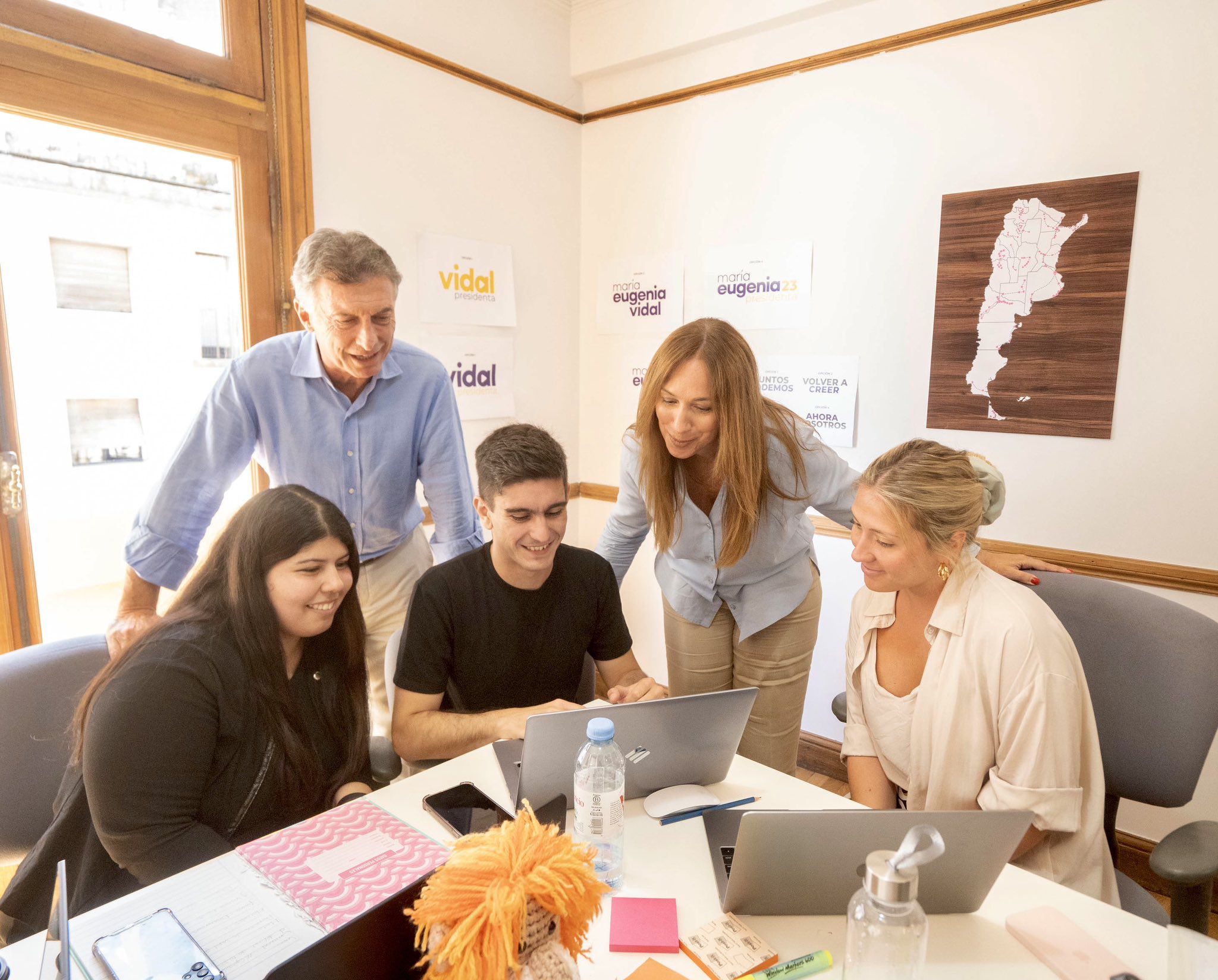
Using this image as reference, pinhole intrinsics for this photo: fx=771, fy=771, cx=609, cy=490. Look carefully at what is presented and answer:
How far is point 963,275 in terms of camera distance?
2.45m

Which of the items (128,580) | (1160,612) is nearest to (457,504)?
(128,580)

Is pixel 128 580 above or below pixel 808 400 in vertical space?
below

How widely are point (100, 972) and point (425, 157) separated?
8.56 ft

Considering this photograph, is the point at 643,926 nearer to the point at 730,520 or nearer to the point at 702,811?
the point at 702,811

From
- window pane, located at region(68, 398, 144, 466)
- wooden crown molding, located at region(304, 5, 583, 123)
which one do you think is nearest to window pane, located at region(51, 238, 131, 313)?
window pane, located at region(68, 398, 144, 466)

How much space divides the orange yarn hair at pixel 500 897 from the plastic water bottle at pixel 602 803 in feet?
0.86

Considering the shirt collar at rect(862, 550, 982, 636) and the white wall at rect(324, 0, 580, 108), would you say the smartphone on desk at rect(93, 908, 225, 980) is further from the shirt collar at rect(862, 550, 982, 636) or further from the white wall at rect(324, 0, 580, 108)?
the white wall at rect(324, 0, 580, 108)

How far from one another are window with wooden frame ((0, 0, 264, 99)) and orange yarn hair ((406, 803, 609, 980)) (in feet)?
7.33

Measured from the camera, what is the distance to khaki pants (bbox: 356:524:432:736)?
7.16 ft

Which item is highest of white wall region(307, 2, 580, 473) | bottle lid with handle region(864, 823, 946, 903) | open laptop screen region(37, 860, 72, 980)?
white wall region(307, 2, 580, 473)

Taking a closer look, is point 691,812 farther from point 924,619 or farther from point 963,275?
point 963,275

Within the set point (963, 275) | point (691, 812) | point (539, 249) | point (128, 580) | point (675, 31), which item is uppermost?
point (675, 31)

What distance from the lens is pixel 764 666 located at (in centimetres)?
207

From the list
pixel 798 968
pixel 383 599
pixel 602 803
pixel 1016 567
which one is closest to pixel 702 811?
pixel 602 803
